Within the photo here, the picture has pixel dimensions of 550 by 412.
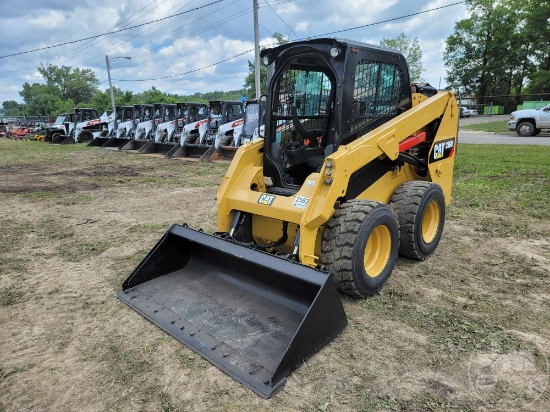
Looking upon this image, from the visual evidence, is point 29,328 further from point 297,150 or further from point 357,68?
point 357,68

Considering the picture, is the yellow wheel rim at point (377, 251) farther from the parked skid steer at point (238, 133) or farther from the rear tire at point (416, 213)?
the parked skid steer at point (238, 133)

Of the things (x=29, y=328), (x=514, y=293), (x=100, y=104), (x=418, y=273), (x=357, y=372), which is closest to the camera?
(x=357, y=372)

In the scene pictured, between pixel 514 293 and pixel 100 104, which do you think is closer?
pixel 514 293

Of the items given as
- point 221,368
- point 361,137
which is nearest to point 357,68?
point 361,137

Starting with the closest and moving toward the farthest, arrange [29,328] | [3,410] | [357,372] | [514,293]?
[3,410] < [357,372] < [29,328] < [514,293]

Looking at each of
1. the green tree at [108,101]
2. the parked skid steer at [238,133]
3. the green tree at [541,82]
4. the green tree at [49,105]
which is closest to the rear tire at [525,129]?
the parked skid steer at [238,133]

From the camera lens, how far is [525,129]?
59.2 ft

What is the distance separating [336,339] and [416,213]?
1.76 meters

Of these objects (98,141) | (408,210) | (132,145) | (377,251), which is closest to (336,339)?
(377,251)

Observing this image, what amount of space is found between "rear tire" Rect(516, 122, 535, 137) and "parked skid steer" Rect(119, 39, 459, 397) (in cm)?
1594

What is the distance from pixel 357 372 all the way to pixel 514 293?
1.96 metres

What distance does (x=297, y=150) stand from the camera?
13.6 feet

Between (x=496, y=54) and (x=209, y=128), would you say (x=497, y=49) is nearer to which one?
(x=496, y=54)

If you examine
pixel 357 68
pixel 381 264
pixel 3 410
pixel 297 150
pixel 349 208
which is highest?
pixel 357 68
